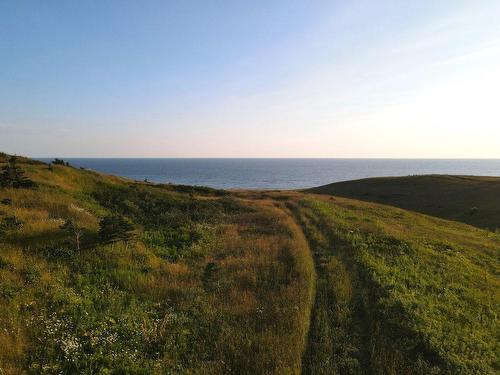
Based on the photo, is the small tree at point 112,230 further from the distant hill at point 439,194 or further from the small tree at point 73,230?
the distant hill at point 439,194

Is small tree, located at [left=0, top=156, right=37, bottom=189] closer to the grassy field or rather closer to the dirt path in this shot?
the grassy field

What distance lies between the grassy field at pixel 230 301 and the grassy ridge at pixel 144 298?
5 cm

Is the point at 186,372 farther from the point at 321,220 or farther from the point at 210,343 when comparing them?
the point at 321,220

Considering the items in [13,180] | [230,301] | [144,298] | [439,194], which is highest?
[13,180]

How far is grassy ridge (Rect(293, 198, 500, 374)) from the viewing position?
31.2 ft

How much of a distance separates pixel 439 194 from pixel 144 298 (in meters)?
59.7

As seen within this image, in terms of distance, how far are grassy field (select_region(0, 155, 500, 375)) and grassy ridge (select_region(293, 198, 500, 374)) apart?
60 millimetres

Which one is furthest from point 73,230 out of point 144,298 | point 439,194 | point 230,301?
point 439,194

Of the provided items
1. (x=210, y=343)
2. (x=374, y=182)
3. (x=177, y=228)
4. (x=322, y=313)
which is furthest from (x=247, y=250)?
(x=374, y=182)

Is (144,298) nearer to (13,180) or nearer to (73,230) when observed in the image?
(73,230)

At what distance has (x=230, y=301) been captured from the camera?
12.5 meters

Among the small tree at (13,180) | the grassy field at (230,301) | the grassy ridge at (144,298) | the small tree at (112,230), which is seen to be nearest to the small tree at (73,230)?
the grassy field at (230,301)

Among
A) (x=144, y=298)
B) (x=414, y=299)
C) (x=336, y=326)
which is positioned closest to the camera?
(x=336, y=326)

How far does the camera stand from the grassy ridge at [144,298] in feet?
28.6
